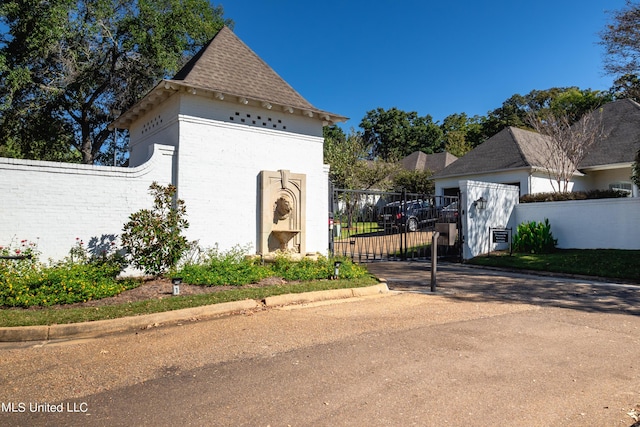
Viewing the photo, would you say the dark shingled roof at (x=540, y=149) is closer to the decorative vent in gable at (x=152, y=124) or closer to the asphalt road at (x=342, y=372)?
the asphalt road at (x=342, y=372)

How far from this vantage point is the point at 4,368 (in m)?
4.14

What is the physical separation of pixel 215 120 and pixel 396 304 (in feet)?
22.0

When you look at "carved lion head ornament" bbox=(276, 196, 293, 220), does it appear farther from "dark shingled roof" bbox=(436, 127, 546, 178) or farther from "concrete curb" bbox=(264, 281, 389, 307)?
"dark shingled roof" bbox=(436, 127, 546, 178)

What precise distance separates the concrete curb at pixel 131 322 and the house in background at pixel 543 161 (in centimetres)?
1774

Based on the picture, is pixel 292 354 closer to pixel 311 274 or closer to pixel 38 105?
pixel 311 274

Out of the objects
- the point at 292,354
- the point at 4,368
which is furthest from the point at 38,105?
the point at 292,354

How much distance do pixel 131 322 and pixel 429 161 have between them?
126 feet

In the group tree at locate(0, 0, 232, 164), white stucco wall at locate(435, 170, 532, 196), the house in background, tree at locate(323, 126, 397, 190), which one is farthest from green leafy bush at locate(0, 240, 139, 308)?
tree at locate(323, 126, 397, 190)

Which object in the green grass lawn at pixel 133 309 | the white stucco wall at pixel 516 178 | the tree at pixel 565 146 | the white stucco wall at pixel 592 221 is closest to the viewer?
the green grass lawn at pixel 133 309

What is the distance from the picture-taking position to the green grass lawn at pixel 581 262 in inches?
437

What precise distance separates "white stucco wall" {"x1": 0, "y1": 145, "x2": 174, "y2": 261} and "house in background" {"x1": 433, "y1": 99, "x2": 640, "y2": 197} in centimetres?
1887

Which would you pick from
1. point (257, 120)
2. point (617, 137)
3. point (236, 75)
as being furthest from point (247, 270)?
point (617, 137)

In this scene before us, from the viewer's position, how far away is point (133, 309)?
6.29m

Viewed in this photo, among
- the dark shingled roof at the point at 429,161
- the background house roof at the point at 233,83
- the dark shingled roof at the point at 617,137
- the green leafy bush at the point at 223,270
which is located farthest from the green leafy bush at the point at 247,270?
the dark shingled roof at the point at 429,161
